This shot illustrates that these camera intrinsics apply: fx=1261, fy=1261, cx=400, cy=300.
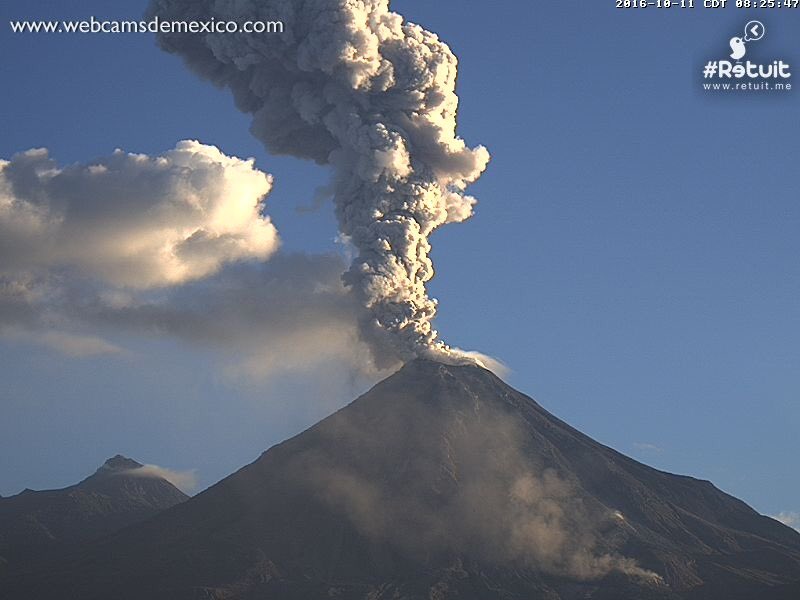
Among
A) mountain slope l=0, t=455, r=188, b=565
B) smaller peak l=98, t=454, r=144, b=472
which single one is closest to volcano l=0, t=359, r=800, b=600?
mountain slope l=0, t=455, r=188, b=565

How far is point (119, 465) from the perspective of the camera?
186m

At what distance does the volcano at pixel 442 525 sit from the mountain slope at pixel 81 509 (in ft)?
66.6

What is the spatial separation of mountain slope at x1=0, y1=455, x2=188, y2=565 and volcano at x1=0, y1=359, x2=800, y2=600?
20308mm

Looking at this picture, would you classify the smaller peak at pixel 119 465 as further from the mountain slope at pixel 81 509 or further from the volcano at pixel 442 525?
the volcano at pixel 442 525

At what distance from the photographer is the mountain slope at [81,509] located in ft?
431

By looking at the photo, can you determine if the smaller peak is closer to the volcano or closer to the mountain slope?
the mountain slope

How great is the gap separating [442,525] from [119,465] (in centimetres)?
9786

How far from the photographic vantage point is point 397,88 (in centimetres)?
10906

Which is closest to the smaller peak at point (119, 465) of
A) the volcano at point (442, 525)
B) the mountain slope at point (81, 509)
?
the mountain slope at point (81, 509)

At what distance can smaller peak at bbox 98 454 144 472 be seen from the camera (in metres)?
184

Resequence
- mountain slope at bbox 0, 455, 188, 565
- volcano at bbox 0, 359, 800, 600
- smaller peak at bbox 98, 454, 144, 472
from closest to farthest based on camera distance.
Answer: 1. volcano at bbox 0, 359, 800, 600
2. mountain slope at bbox 0, 455, 188, 565
3. smaller peak at bbox 98, 454, 144, 472

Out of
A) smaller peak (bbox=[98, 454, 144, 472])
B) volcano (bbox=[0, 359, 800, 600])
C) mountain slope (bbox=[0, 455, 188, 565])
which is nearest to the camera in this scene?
volcano (bbox=[0, 359, 800, 600])

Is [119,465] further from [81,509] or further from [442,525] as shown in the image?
[442,525]

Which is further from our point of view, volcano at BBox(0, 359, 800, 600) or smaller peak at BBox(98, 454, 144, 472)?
smaller peak at BBox(98, 454, 144, 472)
